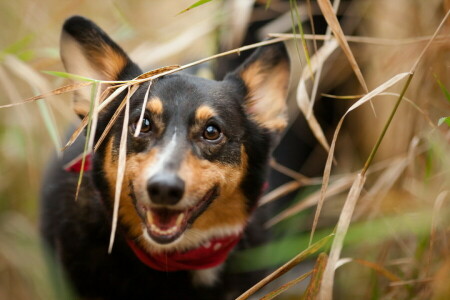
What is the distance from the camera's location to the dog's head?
2287mm

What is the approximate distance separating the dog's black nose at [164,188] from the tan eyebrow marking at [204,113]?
1.19 ft

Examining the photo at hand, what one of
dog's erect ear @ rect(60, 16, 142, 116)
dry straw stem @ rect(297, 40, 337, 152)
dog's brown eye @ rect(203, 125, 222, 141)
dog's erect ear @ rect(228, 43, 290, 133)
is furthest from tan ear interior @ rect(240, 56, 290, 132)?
dog's erect ear @ rect(60, 16, 142, 116)

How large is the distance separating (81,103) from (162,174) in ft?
2.52

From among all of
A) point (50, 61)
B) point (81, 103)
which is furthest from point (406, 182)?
point (50, 61)

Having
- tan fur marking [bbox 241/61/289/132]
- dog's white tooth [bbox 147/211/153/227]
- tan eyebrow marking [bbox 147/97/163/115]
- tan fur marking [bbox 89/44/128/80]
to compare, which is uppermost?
tan fur marking [bbox 89/44/128/80]

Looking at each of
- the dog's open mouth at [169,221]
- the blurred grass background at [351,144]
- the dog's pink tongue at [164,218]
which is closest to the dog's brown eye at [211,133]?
the dog's open mouth at [169,221]

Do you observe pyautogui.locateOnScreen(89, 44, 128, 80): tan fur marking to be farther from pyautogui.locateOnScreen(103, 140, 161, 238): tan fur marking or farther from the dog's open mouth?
the dog's open mouth

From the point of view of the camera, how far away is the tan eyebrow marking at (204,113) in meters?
2.45

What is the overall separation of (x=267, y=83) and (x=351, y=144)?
1.33m

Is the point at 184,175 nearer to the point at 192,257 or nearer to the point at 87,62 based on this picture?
the point at 192,257

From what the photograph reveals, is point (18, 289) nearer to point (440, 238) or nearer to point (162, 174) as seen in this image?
point (162, 174)

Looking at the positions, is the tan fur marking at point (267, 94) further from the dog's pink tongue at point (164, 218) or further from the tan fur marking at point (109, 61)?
the dog's pink tongue at point (164, 218)

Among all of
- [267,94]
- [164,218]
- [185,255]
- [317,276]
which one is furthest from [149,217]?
[267,94]

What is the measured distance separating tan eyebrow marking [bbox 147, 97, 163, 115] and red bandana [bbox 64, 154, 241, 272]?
45 cm
